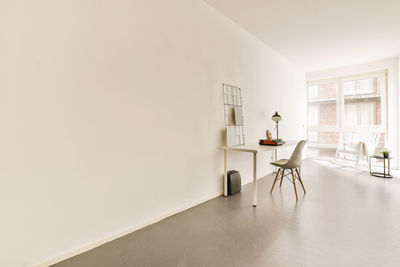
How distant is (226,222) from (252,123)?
2.14 meters

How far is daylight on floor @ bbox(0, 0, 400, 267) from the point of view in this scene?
5.14 feet

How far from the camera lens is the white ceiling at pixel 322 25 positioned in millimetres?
Result: 2966

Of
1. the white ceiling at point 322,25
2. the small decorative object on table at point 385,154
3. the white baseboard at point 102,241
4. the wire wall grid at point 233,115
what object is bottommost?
the white baseboard at point 102,241

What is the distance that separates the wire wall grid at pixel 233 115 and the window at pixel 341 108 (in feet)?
13.3

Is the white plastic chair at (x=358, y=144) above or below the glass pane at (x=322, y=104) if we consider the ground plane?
below

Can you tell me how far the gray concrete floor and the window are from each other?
328 centimetres

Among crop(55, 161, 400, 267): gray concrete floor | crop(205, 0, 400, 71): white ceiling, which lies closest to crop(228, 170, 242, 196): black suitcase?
crop(55, 161, 400, 267): gray concrete floor

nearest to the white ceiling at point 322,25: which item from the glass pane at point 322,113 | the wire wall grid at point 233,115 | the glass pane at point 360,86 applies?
the glass pane at point 360,86

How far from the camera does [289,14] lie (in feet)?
10.5

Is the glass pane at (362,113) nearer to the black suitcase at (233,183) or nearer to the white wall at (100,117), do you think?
the black suitcase at (233,183)

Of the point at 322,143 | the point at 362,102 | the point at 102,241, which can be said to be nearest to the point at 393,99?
the point at 362,102

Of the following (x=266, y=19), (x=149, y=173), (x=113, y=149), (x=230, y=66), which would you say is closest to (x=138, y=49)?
(x=113, y=149)

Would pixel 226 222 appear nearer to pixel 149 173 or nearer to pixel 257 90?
pixel 149 173

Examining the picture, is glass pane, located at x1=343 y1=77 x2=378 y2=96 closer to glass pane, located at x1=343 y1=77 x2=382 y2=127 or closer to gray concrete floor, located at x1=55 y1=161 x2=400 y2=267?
glass pane, located at x1=343 y1=77 x2=382 y2=127
